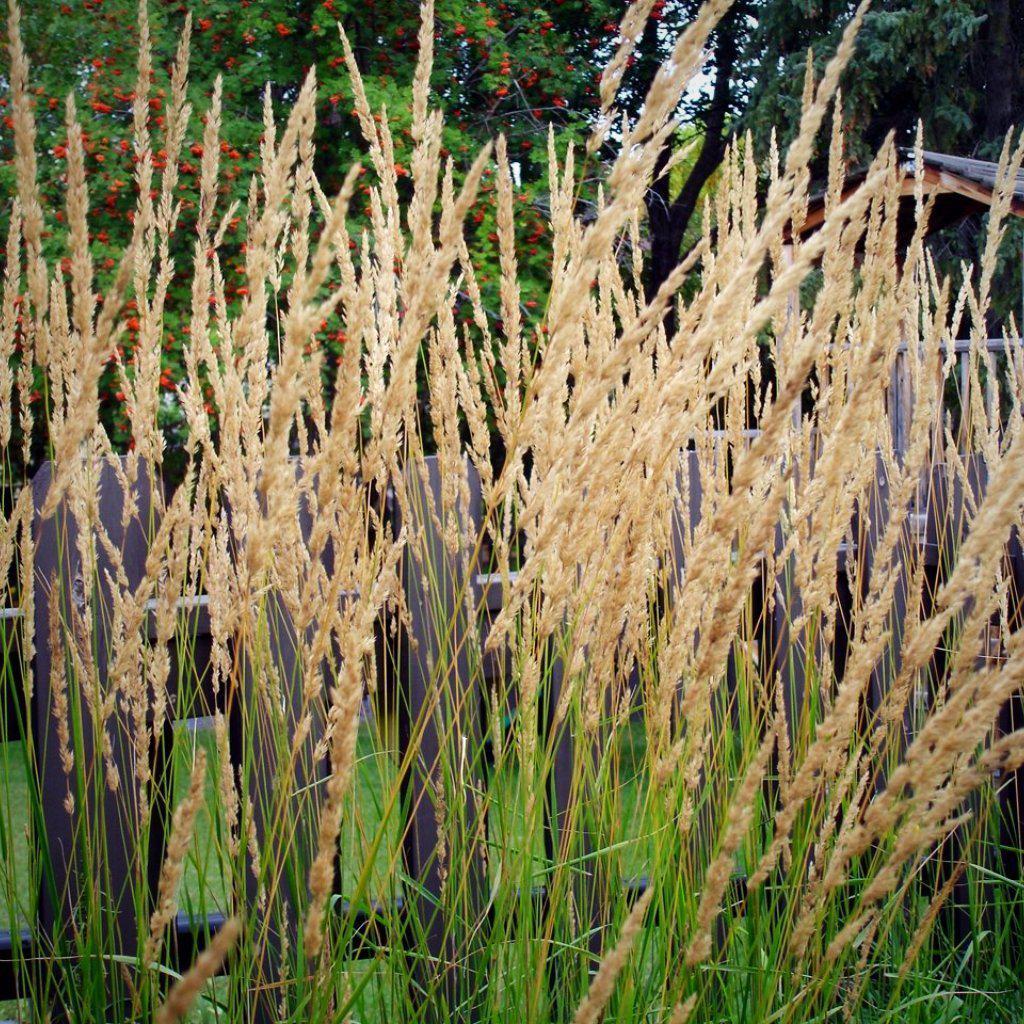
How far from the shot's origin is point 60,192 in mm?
7445

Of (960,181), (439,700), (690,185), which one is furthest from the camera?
(690,185)

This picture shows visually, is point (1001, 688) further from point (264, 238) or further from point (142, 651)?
point (142, 651)

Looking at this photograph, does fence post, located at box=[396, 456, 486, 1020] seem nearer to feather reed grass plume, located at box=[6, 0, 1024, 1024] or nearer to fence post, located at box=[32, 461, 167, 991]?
feather reed grass plume, located at box=[6, 0, 1024, 1024]

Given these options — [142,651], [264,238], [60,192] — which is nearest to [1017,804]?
[142,651]

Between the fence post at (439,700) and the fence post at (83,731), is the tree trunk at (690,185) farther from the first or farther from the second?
the fence post at (83,731)

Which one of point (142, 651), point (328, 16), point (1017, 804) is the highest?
point (328, 16)

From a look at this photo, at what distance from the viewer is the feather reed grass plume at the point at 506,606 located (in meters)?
0.84

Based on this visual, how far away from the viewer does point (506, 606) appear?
1.02 m

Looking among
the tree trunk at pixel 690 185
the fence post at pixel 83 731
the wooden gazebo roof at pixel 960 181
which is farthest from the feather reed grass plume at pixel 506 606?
the tree trunk at pixel 690 185

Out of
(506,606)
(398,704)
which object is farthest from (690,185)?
(506,606)

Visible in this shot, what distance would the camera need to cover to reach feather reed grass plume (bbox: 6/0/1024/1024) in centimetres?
84

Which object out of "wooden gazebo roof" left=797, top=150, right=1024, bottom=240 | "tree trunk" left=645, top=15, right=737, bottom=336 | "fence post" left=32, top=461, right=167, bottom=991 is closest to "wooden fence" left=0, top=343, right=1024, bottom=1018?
"fence post" left=32, top=461, right=167, bottom=991

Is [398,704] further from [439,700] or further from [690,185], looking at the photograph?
[690,185]

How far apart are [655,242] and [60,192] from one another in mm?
7385
